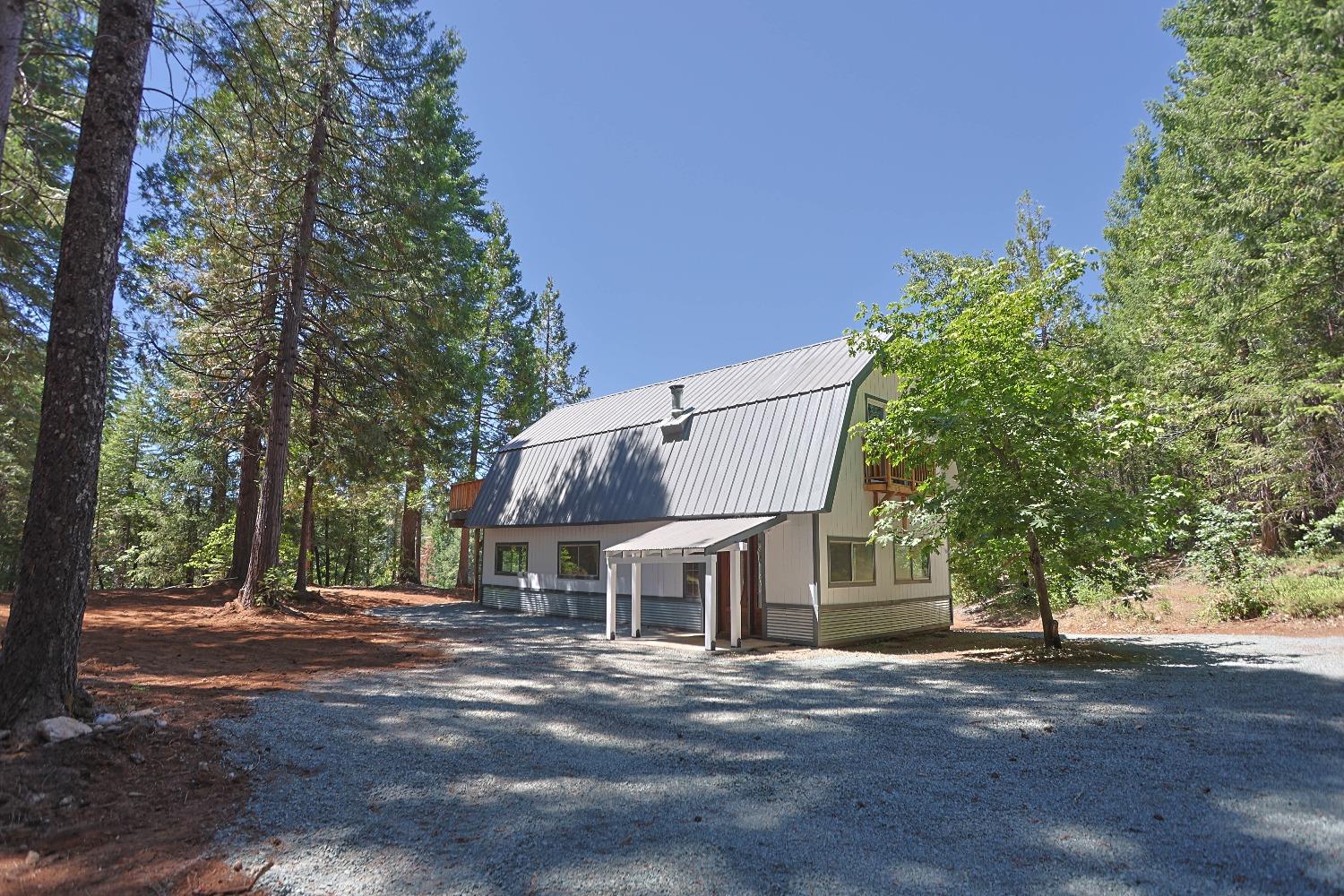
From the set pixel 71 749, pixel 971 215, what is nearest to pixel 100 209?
pixel 71 749

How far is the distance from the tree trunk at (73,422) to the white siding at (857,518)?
34.8ft

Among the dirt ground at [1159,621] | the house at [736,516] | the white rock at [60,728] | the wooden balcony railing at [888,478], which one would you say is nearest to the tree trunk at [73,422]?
the white rock at [60,728]

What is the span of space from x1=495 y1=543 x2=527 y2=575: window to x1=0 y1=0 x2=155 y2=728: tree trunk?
Result: 49.2 feet

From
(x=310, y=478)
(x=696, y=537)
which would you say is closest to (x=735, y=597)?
(x=696, y=537)

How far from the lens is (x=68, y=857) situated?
3312 mm

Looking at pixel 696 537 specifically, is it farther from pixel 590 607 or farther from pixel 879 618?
pixel 590 607

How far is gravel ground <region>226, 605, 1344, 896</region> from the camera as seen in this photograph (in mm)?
3295

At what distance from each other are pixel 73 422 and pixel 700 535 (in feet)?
31.7

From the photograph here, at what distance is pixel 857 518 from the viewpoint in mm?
13906

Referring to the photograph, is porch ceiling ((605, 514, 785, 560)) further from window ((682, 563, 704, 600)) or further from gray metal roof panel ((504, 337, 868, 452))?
gray metal roof panel ((504, 337, 868, 452))

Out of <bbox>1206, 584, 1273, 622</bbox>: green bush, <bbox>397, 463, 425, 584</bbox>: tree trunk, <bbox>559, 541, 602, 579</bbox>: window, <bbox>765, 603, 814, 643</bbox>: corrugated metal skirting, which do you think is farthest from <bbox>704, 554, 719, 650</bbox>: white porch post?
<bbox>397, 463, 425, 584</bbox>: tree trunk

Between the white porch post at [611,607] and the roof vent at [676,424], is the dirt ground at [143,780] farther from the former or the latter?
the roof vent at [676,424]

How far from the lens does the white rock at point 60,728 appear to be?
466 centimetres

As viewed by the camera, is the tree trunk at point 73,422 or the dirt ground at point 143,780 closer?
the dirt ground at point 143,780
